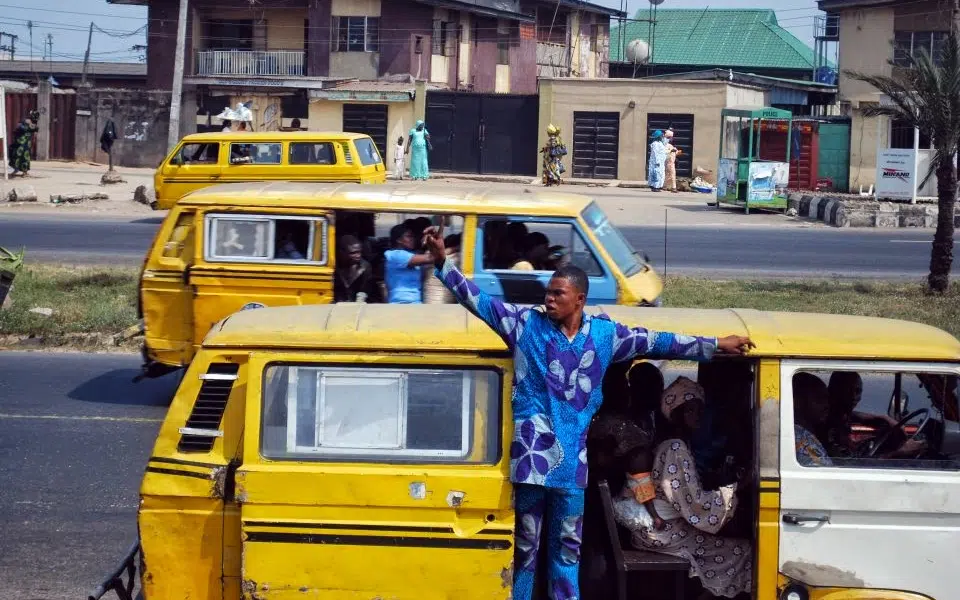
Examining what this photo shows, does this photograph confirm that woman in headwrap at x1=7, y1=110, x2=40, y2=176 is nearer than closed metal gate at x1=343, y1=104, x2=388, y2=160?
Yes

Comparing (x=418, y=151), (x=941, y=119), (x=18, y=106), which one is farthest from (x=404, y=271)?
(x=18, y=106)

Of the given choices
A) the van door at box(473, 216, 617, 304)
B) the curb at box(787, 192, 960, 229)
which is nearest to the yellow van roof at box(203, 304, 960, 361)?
the van door at box(473, 216, 617, 304)

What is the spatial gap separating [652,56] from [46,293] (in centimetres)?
4826

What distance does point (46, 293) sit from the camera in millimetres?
14547

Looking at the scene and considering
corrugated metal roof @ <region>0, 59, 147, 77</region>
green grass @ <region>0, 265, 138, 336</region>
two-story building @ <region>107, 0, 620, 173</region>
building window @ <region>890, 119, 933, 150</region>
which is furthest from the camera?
corrugated metal roof @ <region>0, 59, 147, 77</region>

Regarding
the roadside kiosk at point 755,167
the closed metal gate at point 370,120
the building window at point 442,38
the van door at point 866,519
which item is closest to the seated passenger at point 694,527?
the van door at point 866,519

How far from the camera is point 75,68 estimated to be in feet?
204

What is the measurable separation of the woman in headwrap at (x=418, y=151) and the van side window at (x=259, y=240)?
23.7 metres

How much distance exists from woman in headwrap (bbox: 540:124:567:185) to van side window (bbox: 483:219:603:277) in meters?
26.0

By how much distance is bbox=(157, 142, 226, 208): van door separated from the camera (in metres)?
21.8

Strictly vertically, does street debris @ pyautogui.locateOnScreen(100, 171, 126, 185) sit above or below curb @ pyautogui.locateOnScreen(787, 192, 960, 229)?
above

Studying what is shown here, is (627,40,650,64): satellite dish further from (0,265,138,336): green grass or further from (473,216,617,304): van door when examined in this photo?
(473,216,617,304): van door

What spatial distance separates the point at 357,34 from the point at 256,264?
119 feet

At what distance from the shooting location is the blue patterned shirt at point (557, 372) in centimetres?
429
